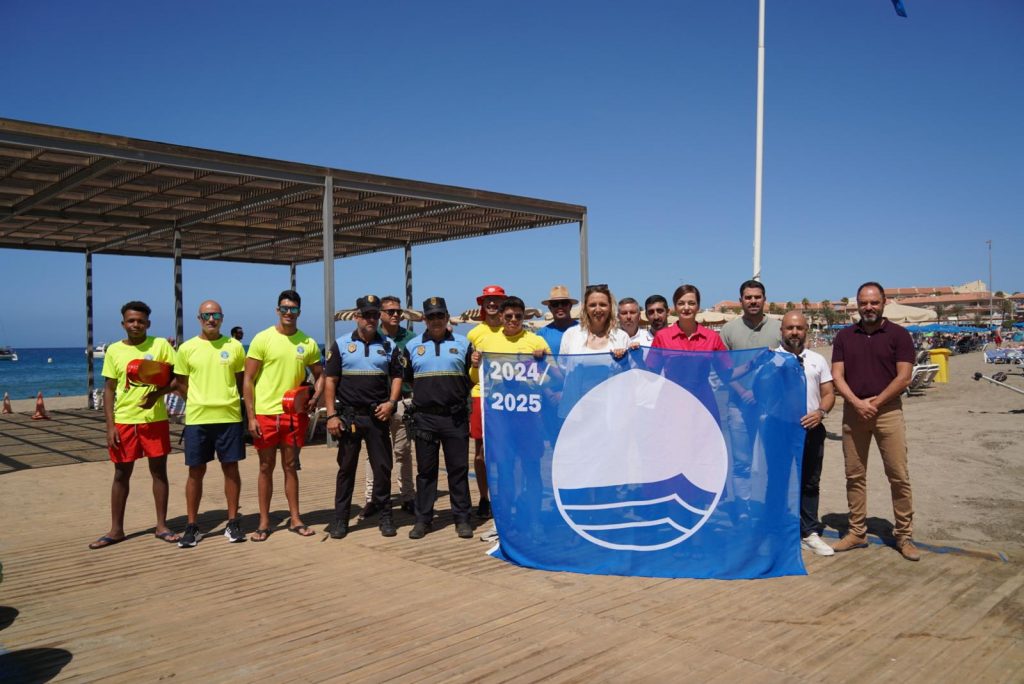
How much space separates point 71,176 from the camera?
11.0 meters

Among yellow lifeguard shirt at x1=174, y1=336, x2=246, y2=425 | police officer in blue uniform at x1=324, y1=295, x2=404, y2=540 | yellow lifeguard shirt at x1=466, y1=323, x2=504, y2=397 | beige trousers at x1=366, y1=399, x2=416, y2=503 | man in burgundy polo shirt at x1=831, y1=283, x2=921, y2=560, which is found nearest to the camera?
man in burgundy polo shirt at x1=831, y1=283, x2=921, y2=560

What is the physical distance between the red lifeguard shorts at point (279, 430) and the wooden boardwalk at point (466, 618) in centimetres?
86

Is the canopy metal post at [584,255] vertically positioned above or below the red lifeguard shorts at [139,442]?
above

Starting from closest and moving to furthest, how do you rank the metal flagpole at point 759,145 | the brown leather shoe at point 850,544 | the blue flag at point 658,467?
the blue flag at point 658,467
the brown leather shoe at point 850,544
the metal flagpole at point 759,145

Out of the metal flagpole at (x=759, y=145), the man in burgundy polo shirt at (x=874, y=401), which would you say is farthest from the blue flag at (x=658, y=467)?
the metal flagpole at (x=759, y=145)

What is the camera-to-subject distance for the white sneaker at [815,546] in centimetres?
539

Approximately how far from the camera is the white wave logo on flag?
502cm

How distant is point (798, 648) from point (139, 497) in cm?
711

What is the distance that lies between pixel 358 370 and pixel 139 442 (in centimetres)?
191

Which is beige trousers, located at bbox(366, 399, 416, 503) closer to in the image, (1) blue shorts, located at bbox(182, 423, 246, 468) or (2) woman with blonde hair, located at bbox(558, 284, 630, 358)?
(1) blue shorts, located at bbox(182, 423, 246, 468)

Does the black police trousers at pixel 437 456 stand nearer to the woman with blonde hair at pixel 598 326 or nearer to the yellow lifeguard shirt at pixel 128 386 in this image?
the woman with blonde hair at pixel 598 326

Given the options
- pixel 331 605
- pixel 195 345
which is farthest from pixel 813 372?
pixel 195 345

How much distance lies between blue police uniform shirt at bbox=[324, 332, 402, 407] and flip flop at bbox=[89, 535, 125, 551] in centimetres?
220

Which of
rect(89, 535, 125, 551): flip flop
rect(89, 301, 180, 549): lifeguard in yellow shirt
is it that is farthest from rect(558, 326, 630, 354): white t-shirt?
rect(89, 535, 125, 551): flip flop
